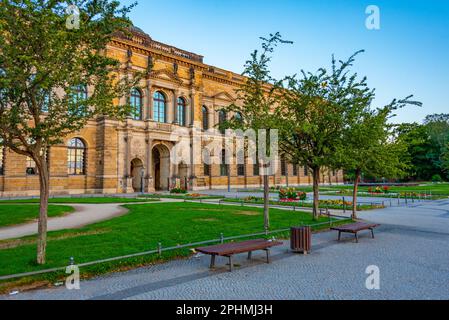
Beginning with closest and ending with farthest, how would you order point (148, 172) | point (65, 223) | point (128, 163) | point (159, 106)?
point (65, 223)
point (128, 163)
point (148, 172)
point (159, 106)

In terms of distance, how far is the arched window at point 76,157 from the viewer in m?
35.4

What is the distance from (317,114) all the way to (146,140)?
28015mm

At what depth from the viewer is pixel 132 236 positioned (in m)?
11.8

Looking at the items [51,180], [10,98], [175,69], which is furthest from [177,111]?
[10,98]

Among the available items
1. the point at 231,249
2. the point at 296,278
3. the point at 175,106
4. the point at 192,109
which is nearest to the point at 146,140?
the point at 175,106

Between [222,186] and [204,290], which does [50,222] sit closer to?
[204,290]

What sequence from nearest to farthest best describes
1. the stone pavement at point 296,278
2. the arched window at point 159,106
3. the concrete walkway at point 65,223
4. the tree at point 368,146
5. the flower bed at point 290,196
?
the stone pavement at point 296,278
the concrete walkway at point 65,223
the tree at point 368,146
the flower bed at point 290,196
the arched window at point 159,106

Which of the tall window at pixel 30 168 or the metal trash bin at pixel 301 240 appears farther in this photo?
the tall window at pixel 30 168

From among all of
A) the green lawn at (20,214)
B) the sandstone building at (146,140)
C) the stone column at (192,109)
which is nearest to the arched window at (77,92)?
the green lawn at (20,214)

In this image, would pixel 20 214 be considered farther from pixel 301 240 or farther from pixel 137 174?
pixel 137 174

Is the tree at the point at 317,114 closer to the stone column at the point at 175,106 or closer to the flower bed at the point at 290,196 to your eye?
the flower bed at the point at 290,196

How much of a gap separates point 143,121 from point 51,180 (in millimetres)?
12029

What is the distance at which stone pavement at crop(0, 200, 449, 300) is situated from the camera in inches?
261

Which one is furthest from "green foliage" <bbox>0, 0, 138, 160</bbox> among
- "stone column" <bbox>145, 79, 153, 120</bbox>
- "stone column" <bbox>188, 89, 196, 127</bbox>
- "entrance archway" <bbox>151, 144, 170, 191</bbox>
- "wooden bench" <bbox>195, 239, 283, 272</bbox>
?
"stone column" <bbox>188, 89, 196, 127</bbox>
